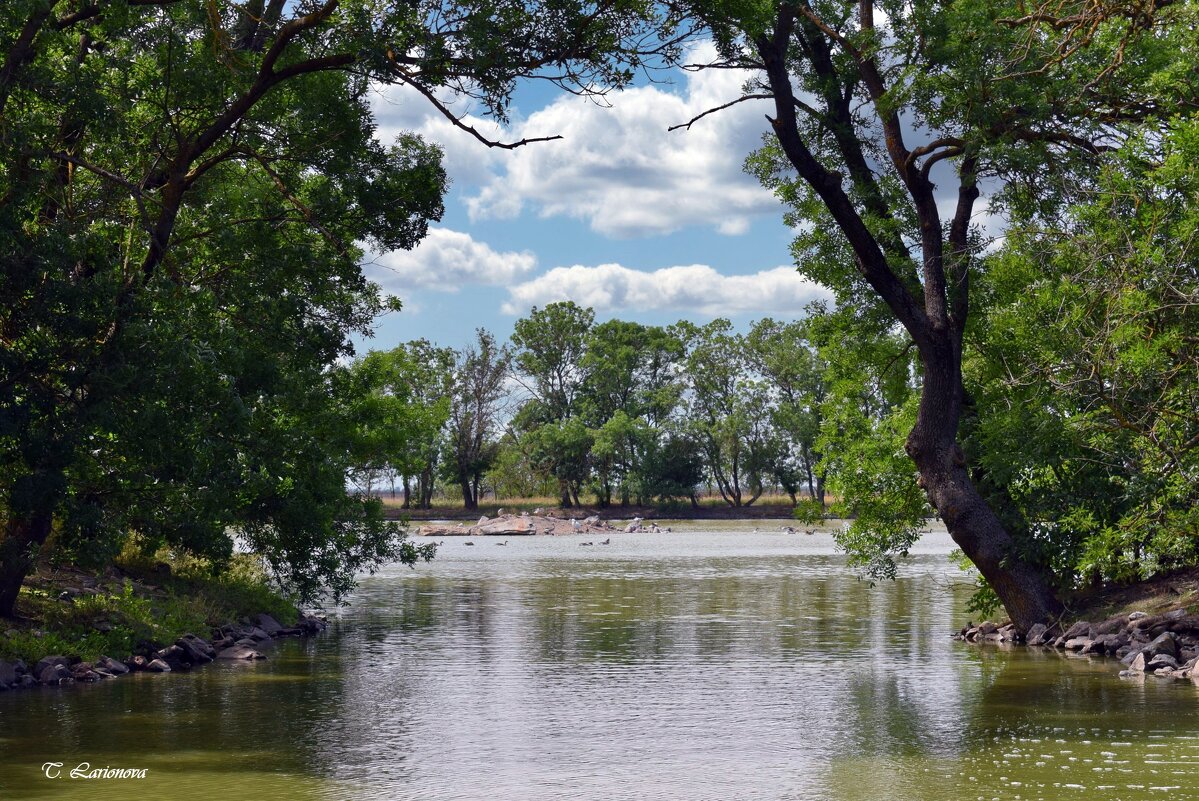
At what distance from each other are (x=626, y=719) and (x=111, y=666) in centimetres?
786

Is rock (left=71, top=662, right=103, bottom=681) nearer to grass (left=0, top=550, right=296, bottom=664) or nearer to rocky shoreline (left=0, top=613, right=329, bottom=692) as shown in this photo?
rocky shoreline (left=0, top=613, right=329, bottom=692)

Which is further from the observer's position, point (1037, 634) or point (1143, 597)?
point (1037, 634)

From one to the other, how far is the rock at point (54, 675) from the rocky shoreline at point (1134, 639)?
13963 mm

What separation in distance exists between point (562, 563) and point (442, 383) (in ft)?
178

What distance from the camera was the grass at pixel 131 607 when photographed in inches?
666

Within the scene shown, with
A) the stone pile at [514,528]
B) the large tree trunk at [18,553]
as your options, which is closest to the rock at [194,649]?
the large tree trunk at [18,553]

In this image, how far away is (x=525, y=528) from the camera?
74500 millimetres

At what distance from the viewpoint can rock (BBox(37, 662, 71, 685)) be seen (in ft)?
51.8

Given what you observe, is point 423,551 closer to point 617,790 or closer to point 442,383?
point 617,790

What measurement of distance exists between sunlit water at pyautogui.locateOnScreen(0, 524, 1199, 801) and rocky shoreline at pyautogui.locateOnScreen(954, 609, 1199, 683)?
570 mm

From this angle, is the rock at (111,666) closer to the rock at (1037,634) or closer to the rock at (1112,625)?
the rock at (1037,634)

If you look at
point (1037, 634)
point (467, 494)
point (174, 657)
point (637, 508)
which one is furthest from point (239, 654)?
point (637, 508)

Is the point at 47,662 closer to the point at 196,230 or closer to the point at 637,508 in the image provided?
the point at 196,230

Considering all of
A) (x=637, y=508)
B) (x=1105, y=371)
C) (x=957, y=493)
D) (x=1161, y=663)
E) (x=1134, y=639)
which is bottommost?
(x=1161, y=663)
